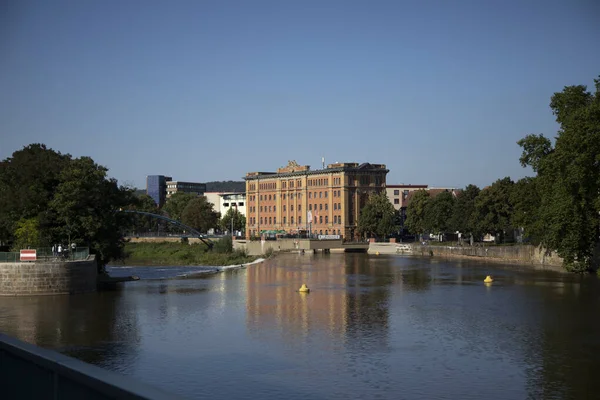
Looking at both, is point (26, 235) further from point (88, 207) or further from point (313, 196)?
point (313, 196)

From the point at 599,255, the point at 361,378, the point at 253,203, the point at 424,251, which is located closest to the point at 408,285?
the point at 599,255

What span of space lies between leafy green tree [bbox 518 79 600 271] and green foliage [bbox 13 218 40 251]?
1781 inches

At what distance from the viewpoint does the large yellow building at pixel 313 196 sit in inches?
5709

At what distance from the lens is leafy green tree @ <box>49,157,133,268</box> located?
56.5 m

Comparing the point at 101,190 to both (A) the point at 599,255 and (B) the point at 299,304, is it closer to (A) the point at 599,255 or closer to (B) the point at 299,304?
(B) the point at 299,304

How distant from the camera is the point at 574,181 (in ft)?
202

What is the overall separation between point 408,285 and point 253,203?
109736mm

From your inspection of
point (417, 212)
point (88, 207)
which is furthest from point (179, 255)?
point (88, 207)

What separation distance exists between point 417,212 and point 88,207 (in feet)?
294

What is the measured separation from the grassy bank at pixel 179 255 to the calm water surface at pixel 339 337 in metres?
48.9

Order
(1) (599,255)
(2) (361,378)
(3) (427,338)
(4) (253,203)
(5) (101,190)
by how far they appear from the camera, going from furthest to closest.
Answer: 1. (4) (253,203)
2. (1) (599,255)
3. (5) (101,190)
4. (3) (427,338)
5. (2) (361,378)

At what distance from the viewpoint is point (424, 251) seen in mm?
118812

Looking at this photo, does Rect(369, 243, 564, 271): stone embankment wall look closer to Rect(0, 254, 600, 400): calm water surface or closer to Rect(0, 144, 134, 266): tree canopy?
Rect(0, 254, 600, 400): calm water surface

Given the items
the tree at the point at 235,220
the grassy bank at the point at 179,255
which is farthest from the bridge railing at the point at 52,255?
the tree at the point at 235,220
